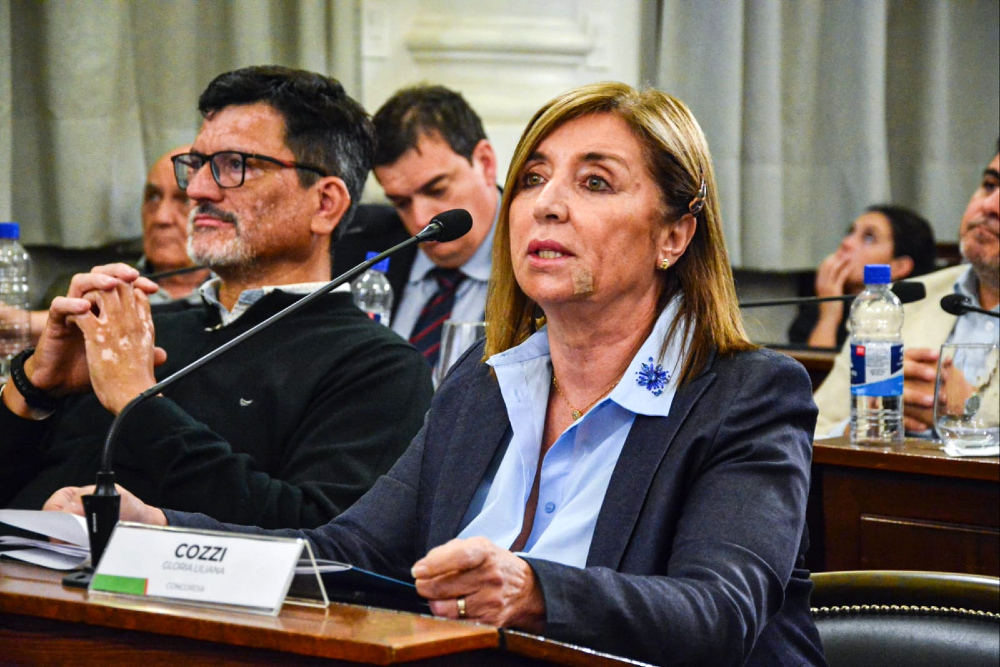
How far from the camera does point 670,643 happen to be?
3.77ft

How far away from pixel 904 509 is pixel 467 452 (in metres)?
0.94

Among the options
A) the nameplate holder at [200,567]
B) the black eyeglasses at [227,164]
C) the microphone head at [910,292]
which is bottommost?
the microphone head at [910,292]

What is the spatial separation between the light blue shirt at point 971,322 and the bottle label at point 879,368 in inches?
21.5

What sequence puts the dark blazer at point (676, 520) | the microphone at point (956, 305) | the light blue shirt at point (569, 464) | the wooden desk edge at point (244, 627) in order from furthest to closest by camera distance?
the microphone at point (956, 305) < the light blue shirt at point (569, 464) < the dark blazer at point (676, 520) < the wooden desk edge at point (244, 627)

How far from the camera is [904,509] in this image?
6.97 feet

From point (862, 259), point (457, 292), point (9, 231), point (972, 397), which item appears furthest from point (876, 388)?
point (862, 259)

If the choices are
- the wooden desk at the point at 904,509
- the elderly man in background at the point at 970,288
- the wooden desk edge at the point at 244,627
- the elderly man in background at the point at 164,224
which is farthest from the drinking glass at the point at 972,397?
the elderly man in background at the point at 164,224

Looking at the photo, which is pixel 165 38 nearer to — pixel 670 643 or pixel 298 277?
pixel 298 277

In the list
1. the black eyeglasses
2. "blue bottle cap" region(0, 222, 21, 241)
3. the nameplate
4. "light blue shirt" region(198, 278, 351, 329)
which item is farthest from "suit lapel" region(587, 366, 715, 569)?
"blue bottle cap" region(0, 222, 21, 241)

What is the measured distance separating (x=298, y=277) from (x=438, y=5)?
1833 mm

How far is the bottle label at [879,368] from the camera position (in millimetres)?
2305

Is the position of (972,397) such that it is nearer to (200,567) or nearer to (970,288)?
(970,288)

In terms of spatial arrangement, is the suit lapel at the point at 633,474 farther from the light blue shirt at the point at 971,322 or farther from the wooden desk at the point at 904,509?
the light blue shirt at the point at 971,322

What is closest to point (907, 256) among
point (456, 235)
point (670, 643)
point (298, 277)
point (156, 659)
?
point (298, 277)
